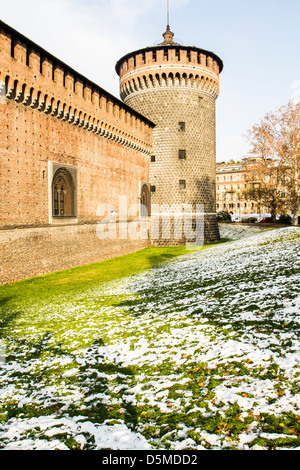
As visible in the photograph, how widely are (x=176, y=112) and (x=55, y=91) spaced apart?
46.0 feet

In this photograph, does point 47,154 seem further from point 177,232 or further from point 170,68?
point 170,68

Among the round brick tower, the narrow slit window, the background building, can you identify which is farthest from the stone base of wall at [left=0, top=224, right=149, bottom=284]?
the background building

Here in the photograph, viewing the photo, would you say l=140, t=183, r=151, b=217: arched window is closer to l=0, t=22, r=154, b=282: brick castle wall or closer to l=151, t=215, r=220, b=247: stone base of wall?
l=151, t=215, r=220, b=247: stone base of wall

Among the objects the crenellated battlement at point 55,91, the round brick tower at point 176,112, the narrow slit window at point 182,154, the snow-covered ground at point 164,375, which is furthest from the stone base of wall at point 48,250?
the narrow slit window at point 182,154

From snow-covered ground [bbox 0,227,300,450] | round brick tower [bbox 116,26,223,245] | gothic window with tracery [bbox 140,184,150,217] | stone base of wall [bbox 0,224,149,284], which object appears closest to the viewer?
snow-covered ground [bbox 0,227,300,450]

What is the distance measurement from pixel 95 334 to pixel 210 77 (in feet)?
89.4

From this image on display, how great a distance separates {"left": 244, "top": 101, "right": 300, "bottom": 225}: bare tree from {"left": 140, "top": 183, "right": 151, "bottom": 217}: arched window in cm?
1272

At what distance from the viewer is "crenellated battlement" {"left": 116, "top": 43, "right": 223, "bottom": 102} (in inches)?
1077

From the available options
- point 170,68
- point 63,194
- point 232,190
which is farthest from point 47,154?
point 232,190

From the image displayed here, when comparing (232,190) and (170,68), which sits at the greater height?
(170,68)

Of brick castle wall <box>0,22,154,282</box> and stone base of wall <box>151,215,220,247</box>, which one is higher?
brick castle wall <box>0,22,154,282</box>

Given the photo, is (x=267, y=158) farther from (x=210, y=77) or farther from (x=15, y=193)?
(x=15, y=193)

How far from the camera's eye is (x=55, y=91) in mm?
16312

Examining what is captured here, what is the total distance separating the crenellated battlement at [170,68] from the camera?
27344 mm
